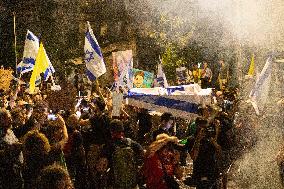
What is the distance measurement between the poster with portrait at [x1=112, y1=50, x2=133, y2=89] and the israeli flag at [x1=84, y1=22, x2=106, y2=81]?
249cm

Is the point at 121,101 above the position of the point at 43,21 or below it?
below

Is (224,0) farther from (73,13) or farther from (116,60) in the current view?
(73,13)

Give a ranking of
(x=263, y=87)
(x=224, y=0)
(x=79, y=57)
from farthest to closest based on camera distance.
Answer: (x=79, y=57) < (x=224, y=0) < (x=263, y=87)

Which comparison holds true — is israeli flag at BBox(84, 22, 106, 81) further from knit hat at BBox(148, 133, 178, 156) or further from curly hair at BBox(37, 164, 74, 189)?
curly hair at BBox(37, 164, 74, 189)

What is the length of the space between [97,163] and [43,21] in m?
26.3

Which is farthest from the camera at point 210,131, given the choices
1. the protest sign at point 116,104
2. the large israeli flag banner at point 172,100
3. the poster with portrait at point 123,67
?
the poster with portrait at point 123,67

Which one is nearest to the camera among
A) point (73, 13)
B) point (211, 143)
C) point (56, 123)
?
point (56, 123)

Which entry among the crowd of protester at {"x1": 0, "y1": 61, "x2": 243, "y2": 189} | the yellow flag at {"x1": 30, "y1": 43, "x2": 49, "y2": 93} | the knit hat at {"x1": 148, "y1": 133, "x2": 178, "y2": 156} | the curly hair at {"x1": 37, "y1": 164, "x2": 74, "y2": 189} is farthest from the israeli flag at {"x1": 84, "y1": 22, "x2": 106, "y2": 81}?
the curly hair at {"x1": 37, "y1": 164, "x2": 74, "y2": 189}

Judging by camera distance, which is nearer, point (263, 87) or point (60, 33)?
point (263, 87)

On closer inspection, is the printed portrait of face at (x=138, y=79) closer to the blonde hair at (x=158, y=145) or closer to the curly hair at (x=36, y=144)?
the blonde hair at (x=158, y=145)

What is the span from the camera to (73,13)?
3391 cm

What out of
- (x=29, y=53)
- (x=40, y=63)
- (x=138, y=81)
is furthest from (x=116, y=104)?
(x=138, y=81)

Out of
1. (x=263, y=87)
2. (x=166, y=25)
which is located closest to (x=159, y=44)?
(x=166, y=25)

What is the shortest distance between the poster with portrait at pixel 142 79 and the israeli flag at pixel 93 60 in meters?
4.01
